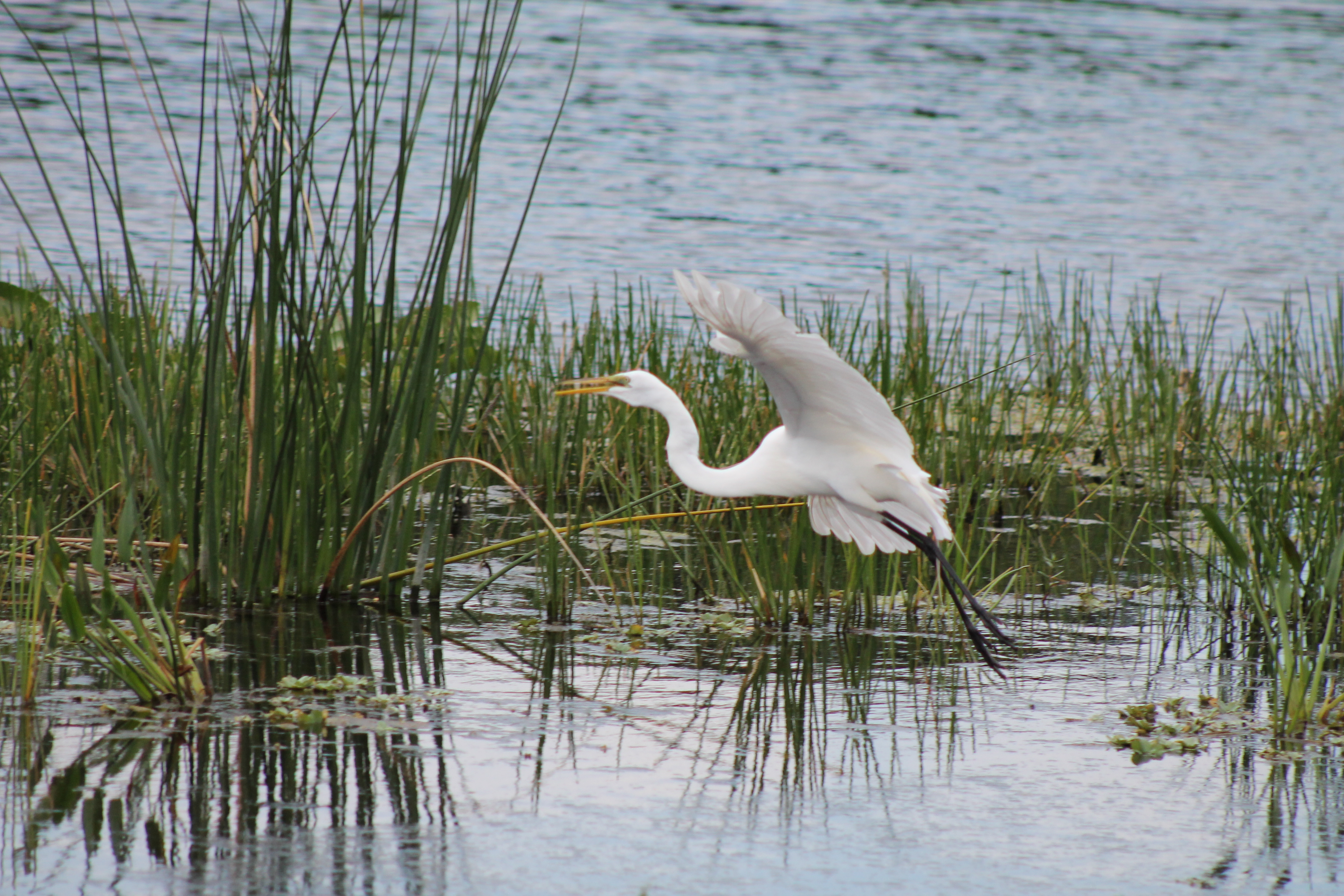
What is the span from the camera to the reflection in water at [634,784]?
2633mm

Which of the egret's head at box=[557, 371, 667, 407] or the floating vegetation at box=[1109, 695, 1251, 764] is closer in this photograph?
the floating vegetation at box=[1109, 695, 1251, 764]

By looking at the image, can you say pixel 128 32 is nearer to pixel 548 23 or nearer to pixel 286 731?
pixel 548 23

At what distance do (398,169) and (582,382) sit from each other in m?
0.78

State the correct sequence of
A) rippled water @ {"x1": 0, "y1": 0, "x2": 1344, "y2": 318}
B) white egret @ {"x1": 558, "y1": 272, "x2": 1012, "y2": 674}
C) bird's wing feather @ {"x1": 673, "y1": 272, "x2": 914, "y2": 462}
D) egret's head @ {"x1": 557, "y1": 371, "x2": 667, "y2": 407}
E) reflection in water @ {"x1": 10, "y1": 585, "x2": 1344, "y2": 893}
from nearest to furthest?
reflection in water @ {"x1": 10, "y1": 585, "x2": 1344, "y2": 893}
bird's wing feather @ {"x1": 673, "y1": 272, "x2": 914, "y2": 462}
white egret @ {"x1": 558, "y1": 272, "x2": 1012, "y2": 674}
egret's head @ {"x1": 557, "y1": 371, "x2": 667, "y2": 407}
rippled water @ {"x1": 0, "y1": 0, "x2": 1344, "y2": 318}

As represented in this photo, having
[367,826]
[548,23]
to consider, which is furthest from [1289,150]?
[367,826]

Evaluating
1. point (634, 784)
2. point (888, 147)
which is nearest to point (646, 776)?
point (634, 784)

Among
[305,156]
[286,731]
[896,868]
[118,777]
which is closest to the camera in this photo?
[896,868]

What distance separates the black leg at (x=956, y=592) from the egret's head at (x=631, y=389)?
79 centimetres

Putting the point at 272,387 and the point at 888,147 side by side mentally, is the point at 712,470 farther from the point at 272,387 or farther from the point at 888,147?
the point at 888,147

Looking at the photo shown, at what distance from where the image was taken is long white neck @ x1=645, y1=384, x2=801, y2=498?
13.4 feet

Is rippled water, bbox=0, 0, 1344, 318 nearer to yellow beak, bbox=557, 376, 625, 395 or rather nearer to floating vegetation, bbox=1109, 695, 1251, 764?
yellow beak, bbox=557, 376, 625, 395

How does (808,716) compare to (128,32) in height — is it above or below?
below

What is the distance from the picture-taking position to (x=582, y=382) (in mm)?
4203

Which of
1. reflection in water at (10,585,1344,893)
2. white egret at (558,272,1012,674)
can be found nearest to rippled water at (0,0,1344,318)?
white egret at (558,272,1012,674)
